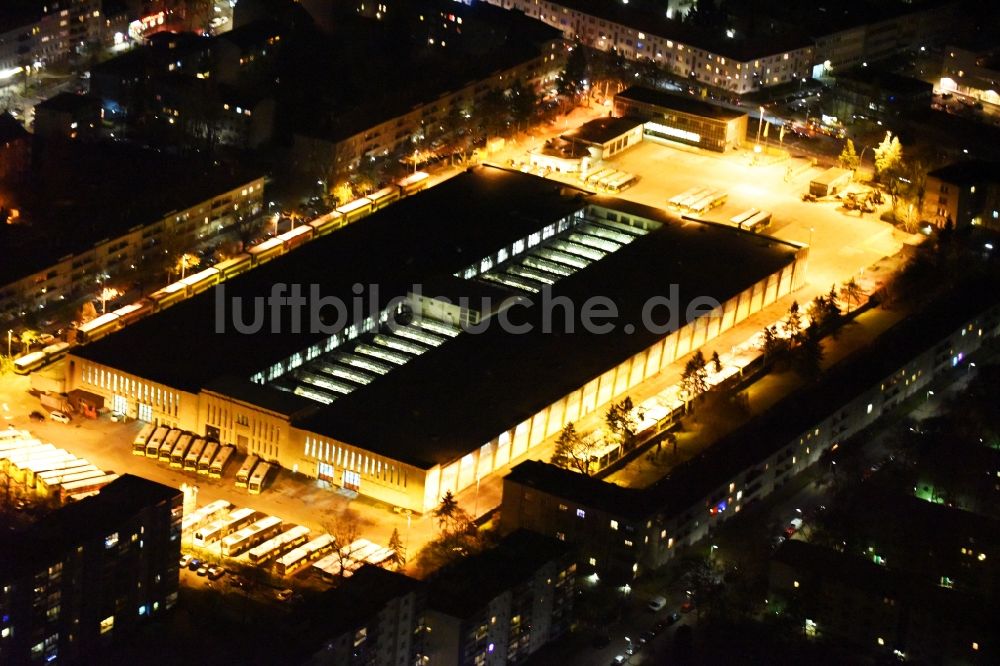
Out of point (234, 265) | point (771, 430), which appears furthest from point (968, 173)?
point (234, 265)

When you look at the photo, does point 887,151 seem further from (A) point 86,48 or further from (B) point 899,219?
(A) point 86,48

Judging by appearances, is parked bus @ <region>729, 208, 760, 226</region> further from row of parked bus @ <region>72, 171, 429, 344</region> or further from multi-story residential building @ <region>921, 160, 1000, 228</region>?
row of parked bus @ <region>72, 171, 429, 344</region>

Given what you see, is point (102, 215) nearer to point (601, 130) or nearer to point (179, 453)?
point (179, 453)

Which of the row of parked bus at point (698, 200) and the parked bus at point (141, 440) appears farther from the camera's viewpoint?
the row of parked bus at point (698, 200)

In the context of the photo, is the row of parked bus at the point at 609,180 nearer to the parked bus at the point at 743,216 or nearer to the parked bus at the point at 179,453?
the parked bus at the point at 743,216

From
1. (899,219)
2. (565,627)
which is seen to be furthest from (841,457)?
(899,219)

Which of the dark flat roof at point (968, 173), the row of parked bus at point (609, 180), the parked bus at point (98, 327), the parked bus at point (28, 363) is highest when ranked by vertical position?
the dark flat roof at point (968, 173)

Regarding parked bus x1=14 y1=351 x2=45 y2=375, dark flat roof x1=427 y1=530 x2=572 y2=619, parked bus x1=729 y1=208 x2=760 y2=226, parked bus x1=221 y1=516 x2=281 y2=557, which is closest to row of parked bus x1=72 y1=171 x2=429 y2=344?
parked bus x1=14 y1=351 x2=45 y2=375

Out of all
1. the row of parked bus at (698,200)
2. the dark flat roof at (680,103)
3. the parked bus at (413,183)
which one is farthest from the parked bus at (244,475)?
the dark flat roof at (680,103)
